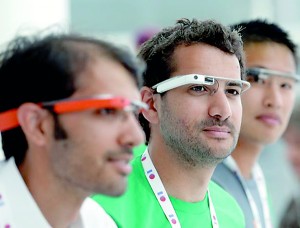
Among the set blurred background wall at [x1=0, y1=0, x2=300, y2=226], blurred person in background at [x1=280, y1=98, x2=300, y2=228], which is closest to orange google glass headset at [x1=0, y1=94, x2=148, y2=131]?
blurred person in background at [x1=280, y1=98, x2=300, y2=228]

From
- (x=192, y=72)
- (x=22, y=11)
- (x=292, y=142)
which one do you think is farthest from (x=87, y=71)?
(x=22, y=11)

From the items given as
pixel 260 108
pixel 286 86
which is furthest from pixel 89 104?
pixel 286 86

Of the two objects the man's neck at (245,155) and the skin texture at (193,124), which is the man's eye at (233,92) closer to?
the skin texture at (193,124)

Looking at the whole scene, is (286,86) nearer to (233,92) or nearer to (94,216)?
(233,92)

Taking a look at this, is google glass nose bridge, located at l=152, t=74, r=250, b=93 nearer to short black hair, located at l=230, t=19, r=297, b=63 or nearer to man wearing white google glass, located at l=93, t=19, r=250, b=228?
man wearing white google glass, located at l=93, t=19, r=250, b=228

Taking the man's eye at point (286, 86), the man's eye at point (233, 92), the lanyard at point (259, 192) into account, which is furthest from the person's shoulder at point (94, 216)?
Result: the man's eye at point (286, 86)

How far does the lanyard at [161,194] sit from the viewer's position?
7.06 feet

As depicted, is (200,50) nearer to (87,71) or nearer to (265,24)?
(87,71)

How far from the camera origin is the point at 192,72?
2180mm

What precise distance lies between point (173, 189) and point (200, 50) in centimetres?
44

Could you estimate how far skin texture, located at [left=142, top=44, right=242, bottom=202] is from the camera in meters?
2.13

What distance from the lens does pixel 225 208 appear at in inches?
94.7

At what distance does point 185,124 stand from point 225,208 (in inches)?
16.5

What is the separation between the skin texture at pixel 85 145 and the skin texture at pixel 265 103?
125cm
